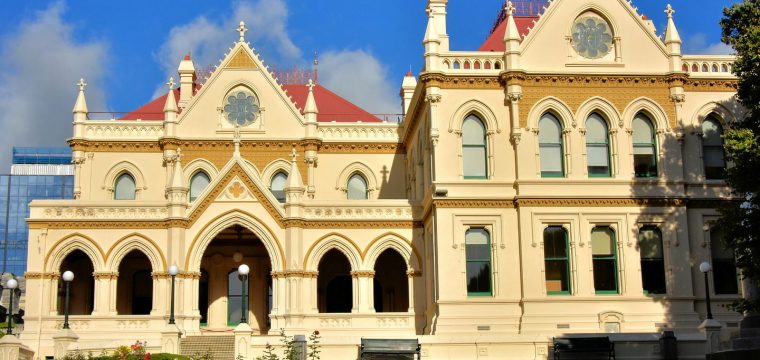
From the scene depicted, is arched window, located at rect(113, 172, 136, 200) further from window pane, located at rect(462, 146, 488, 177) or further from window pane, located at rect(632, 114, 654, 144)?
window pane, located at rect(632, 114, 654, 144)

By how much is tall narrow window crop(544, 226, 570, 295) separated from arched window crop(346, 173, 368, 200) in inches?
462

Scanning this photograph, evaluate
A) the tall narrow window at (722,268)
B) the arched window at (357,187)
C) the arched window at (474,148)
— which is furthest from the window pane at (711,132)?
the arched window at (357,187)

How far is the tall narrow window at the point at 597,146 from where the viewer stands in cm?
3544

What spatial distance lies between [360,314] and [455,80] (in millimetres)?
9248

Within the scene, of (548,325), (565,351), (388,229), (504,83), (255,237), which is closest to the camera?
(565,351)

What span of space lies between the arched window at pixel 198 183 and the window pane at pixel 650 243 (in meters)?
18.2

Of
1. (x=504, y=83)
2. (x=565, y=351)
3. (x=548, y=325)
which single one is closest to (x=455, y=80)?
(x=504, y=83)

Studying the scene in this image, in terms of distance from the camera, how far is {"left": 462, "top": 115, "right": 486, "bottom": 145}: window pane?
35.4m

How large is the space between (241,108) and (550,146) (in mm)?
14807

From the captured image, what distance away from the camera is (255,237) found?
4106 cm

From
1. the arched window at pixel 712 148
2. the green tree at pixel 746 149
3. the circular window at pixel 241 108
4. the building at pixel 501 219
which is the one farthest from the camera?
the circular window at pixel 241 108

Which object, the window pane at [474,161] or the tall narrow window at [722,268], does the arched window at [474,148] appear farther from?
the tall narrow window at [722,268]

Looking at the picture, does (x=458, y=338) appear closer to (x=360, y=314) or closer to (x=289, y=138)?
(x=360, y=314)

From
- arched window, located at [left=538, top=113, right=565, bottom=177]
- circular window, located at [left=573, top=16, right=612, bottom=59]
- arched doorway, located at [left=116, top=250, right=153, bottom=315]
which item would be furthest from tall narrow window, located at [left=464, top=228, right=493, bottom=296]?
arched doorway, located at [left=116, top=250, right=153, bottom=315]
